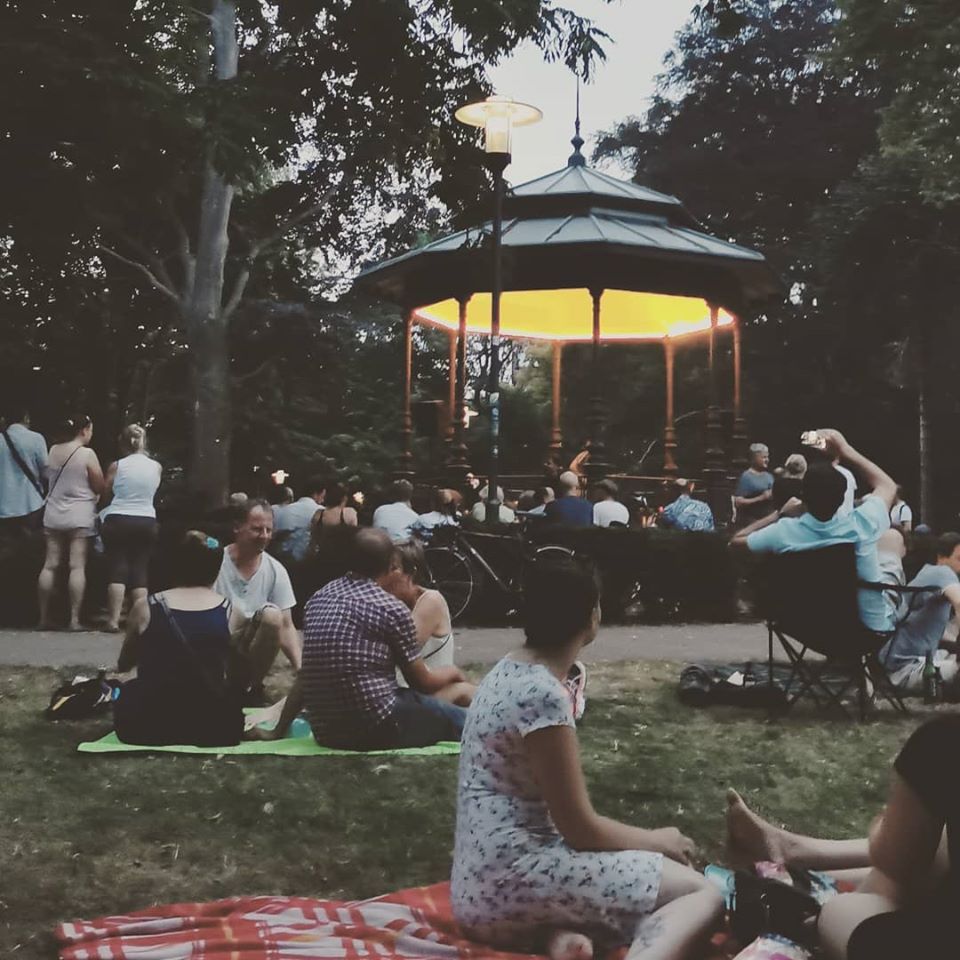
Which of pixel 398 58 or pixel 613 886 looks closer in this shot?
pixel 613 886

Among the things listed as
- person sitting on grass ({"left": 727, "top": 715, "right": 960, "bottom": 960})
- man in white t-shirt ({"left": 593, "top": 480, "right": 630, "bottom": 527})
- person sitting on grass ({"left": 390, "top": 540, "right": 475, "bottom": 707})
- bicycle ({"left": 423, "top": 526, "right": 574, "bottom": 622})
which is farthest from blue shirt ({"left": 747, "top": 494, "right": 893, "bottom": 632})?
man in white t-shirt ({"left": 593, "top": 480, "right": 630, "bottom": 527})

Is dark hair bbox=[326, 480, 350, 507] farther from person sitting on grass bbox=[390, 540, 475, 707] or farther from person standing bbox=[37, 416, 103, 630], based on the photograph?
person sitting on grass bbox=[390, 540, 475, 707]

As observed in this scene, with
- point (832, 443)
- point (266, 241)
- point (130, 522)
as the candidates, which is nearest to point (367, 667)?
point (832, 443)

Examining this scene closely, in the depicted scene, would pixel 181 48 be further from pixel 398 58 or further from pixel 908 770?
pixel 908 770

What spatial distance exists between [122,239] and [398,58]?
16.0m

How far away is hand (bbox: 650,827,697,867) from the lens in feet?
12.1

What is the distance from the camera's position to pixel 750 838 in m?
3.95

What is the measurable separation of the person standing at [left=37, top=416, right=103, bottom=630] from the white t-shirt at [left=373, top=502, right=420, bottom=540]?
2823 mm

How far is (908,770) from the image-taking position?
8.24 feet

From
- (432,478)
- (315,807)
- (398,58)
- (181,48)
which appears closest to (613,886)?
(315,807)

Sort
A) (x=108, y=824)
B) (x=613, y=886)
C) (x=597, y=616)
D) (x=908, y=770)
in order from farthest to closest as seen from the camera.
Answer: (x=108, y=824)
(x=597, y=616)
(x=613, y=886)
(x=908, y=770)

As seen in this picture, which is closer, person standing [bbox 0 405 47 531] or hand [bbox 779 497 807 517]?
hand [bbox 779 497 807 517]

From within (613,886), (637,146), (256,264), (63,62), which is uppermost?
(637,146)

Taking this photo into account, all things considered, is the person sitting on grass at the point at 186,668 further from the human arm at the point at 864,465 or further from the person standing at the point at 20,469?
the person standing at the point at 20,469
